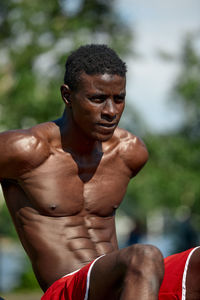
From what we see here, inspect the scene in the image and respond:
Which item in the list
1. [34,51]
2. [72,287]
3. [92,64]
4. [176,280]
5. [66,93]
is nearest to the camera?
[72,287]

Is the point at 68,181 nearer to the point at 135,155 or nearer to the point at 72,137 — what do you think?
the point at 72,137

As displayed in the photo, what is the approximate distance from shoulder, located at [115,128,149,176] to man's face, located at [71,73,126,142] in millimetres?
443

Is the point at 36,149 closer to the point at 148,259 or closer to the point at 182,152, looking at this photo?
the point at 148,259

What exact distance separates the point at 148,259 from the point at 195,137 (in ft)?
29.8

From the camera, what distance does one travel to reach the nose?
254cm

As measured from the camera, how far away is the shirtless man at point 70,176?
256cm

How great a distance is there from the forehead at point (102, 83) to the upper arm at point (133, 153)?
57 cm

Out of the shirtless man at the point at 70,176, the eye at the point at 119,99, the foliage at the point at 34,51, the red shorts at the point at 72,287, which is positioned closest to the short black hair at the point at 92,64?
the shirtless man at the point at 70,176

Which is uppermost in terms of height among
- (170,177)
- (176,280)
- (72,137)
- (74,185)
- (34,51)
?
(72,137)

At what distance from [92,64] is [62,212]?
0.78m

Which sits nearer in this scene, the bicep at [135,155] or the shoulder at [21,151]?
the shoulder at [21,151]

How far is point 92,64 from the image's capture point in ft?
8.48

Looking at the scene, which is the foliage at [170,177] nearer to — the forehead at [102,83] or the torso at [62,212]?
the torso at [62,212]

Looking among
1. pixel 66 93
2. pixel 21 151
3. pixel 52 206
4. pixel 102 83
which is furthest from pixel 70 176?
pixel 102 83
